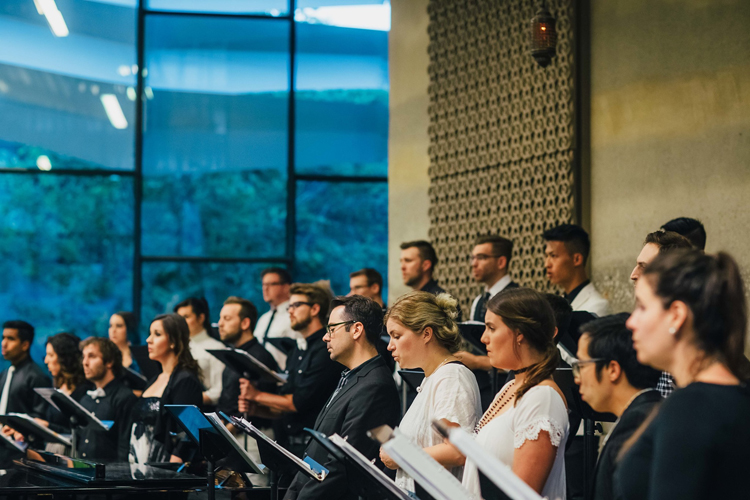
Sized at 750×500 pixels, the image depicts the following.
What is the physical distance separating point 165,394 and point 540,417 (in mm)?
2891

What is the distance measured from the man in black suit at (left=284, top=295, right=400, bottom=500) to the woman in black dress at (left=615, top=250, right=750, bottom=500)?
1722 mm

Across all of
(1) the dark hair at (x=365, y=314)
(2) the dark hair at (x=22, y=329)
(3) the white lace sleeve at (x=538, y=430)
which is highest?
(1) the dark hair at (x=365, y=314)

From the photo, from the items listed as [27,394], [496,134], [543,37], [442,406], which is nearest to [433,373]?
[442,406]


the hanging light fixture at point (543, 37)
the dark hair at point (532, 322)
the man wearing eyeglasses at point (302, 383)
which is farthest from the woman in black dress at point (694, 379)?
the hanging light fixture at point (543, 37)

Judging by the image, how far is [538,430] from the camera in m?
2.59

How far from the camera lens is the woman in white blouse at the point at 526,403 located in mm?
2590

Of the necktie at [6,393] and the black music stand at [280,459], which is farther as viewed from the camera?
the necktie at [6,393]

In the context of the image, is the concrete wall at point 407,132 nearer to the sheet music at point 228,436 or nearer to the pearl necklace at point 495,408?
the sheet music at point 228,436

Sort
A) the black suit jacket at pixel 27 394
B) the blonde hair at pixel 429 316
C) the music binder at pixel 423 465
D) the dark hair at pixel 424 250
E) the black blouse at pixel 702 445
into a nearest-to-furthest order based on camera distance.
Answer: the black blouse at pixel 702 445, the music binder at pixel 423 465, the blonde hair at pixel 429 316, the dark hair at pixel 424 250, the black suit jacket at pixel 27 394

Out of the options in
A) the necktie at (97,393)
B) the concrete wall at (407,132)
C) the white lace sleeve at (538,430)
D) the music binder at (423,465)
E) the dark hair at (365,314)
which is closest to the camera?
the music binder at (423,465)

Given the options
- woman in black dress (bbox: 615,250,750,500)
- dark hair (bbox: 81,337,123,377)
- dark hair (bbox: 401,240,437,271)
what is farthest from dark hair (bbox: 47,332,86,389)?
woman in black dress (bbox: 615,250,750,500)

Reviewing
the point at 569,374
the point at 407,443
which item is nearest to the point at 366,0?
the point at 569,374

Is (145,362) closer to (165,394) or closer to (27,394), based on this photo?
(165,394)

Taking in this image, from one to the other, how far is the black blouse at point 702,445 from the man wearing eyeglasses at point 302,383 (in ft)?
11.5
